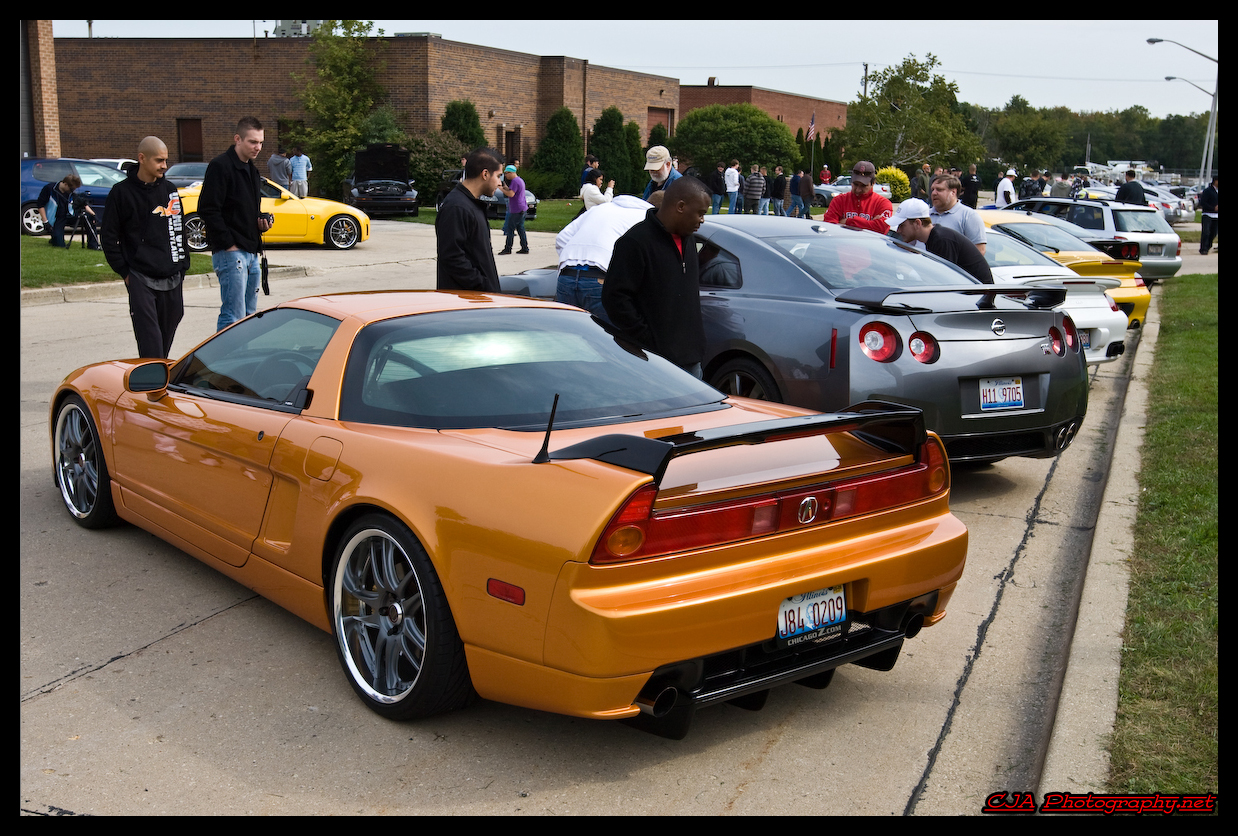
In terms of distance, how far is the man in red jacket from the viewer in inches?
369

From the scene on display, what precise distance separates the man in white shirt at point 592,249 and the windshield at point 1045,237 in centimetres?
733

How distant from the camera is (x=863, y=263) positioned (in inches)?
264

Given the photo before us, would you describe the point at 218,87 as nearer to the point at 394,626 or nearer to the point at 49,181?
the point at 49,181

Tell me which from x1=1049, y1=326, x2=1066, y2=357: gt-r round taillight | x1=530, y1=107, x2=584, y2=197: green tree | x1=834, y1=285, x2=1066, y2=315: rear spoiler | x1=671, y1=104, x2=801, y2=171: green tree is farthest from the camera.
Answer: x1=671, y1=104, x2=801, y2=171: green tree

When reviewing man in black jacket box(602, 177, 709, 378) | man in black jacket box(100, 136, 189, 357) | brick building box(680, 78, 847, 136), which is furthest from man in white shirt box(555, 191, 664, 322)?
brick building box(680, 78, 847, 136)

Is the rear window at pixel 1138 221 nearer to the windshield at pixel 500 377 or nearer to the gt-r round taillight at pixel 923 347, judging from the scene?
the gt-r round taillight at pixel 923 347

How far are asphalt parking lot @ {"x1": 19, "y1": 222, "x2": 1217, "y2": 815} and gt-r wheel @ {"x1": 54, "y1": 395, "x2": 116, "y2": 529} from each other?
14cm

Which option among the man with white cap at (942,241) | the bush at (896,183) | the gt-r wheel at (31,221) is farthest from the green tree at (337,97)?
the man with white cap at (942,241)

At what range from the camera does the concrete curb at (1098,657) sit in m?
3.16

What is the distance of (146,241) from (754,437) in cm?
566

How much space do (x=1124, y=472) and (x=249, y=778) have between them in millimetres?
5398

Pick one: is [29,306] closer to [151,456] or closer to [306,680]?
[151,456]

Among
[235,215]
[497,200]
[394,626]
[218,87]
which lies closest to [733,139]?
[218,87]

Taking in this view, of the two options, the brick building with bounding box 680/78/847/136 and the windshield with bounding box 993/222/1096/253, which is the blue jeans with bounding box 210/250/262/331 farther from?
the brick building with bounding box 680/78/847/136
